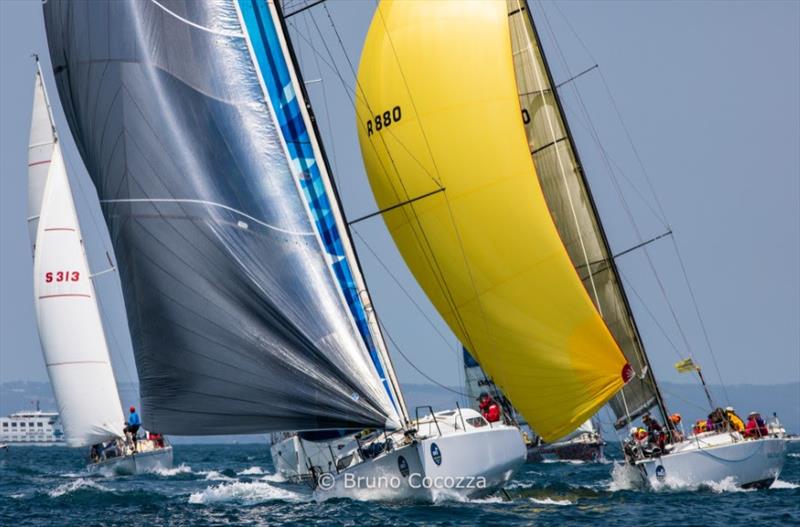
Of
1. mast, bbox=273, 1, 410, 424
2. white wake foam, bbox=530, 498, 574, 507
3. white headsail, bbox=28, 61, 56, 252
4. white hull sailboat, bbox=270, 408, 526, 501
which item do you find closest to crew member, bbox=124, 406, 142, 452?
white headsail, bbox=28, 61, 56, 252

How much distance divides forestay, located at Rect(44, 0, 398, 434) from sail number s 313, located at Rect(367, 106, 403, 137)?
4.98 metres

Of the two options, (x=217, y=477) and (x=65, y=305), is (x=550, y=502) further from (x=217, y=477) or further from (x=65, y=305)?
(x=65, y=305)

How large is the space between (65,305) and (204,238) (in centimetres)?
2242

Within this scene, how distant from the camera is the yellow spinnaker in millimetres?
26391

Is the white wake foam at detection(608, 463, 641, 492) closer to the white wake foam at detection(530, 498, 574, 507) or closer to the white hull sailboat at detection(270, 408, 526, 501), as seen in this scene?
the white wake foam at detection(530, 498, 574, 507)

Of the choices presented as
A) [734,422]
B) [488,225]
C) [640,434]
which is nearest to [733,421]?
[734,422]

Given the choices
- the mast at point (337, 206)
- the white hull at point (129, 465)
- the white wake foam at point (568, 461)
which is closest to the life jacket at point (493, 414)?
the mast at point (337, 206)

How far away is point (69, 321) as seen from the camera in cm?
4356

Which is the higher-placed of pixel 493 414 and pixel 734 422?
pixel 493 414

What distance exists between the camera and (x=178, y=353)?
22516 mm


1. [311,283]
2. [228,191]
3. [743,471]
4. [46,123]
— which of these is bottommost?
[743,471]

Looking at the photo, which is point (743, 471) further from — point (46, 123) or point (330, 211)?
point (46, 123)

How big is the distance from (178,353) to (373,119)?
7672 mm

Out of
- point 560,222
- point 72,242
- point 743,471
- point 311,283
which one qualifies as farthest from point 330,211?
point 72,242
